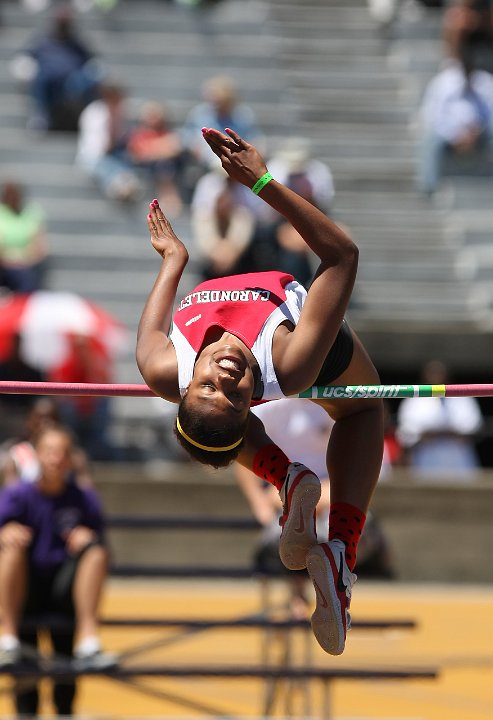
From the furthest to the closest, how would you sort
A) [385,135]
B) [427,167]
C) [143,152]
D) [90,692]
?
[385,135] → [427,167] → [143,152] → [90,692]

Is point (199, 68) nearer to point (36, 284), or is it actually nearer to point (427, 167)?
point (427, 167)

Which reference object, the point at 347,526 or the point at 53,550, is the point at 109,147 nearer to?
the point at 53,550

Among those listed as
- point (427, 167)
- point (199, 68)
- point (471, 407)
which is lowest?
point (471, 407)

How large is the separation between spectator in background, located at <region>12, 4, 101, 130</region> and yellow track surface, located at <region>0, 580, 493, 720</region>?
18.5ft

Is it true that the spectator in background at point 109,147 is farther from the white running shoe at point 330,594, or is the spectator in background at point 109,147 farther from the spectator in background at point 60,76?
the white running shoe at point 330,594

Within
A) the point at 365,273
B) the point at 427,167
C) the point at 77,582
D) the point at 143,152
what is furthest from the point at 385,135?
the point at 77,582

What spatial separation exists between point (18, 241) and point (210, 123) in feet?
7.97

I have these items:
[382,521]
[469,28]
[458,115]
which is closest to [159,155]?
[458,115]

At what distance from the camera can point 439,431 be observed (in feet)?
45.0

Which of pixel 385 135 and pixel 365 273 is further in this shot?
pixel 385 135

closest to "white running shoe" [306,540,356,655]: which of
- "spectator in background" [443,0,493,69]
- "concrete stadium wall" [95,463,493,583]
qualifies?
"concrete stadium wall" [95,463,493,583]

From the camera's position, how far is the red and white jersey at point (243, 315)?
541 centimetres

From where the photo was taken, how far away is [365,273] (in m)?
16.4

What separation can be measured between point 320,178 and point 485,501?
3.84 m
